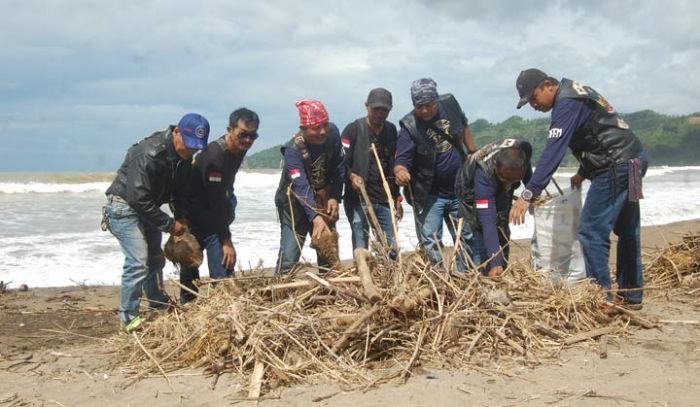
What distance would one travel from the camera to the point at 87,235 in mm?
12188

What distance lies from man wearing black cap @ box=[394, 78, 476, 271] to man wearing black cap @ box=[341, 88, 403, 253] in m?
0.26

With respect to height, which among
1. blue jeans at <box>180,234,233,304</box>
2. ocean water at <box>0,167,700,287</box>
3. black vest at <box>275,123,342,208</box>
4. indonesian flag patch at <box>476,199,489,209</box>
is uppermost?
black vest at <box>275,123,342,208</box>

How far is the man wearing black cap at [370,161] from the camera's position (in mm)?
5928

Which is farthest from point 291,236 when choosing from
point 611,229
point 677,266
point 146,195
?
point 677,266

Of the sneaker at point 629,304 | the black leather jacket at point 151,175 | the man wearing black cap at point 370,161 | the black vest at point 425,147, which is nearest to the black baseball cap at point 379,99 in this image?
the man wearing black cap at point 370,161

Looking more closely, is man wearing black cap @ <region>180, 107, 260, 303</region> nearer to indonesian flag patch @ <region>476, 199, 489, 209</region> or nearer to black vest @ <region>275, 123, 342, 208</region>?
black vest @ <region>275, 123, 342, 208</region>

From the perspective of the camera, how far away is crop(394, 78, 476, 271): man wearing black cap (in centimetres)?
570

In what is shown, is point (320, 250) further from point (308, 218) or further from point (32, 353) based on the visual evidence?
point (32, 353)

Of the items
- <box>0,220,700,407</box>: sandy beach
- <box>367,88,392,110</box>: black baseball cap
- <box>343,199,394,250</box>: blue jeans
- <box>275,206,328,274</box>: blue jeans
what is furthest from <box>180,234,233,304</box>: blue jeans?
<box>367,88,392,110</box>: black baseball cap

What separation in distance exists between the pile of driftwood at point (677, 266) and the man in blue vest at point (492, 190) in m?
1.94

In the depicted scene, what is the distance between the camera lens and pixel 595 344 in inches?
161

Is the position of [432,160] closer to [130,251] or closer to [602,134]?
[602,134]

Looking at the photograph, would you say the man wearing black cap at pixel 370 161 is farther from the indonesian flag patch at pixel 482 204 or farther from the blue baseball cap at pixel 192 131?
the blue baseball cap at pixel 192 131

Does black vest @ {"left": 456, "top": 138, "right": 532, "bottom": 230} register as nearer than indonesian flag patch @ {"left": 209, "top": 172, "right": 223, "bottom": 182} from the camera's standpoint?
Yes
